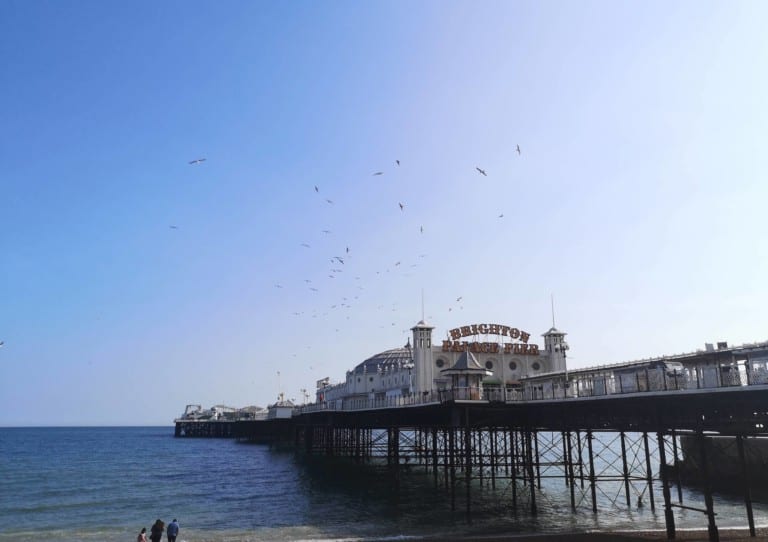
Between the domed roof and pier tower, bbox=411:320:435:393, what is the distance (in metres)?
24.0

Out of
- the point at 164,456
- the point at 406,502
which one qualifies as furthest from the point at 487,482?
the point at 164,456

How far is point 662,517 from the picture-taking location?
108ft

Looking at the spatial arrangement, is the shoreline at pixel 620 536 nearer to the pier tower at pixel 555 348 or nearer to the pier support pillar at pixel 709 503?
the pier support pillar at pixel 709 503

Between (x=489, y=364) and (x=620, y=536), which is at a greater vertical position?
(x=489, y=364)

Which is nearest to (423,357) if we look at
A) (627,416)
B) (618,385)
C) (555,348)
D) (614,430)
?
(555,348)

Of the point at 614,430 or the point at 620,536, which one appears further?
the point at 614,430

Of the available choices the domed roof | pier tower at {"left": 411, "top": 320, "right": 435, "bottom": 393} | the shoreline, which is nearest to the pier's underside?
the shoreline

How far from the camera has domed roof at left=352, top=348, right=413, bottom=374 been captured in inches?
3155

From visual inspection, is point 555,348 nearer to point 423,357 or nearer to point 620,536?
point 423,357

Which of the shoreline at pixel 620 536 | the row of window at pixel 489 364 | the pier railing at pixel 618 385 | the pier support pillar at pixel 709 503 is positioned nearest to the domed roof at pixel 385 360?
the row of window at pixel 489 364

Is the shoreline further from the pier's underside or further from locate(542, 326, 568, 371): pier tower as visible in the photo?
locate(542, 326, 568, 371): pier tower

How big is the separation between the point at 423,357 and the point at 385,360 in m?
30.2

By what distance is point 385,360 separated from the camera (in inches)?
3255

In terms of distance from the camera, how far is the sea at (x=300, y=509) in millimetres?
30984
